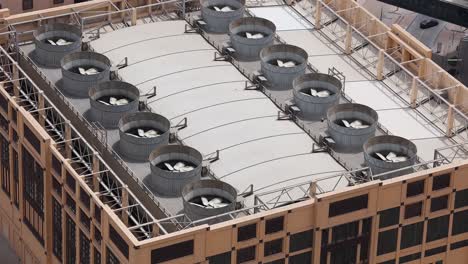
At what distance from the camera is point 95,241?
463 ft

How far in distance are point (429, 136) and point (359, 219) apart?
1652 cm

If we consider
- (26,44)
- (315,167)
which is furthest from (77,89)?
(315,167)

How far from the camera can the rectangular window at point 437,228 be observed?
148 m

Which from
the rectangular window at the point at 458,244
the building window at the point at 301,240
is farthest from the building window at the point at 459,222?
the building window at the point at 301,240

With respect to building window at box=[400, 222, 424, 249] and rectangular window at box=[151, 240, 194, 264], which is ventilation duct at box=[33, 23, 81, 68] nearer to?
rectangular window at box=[151, 240, 194, 264]

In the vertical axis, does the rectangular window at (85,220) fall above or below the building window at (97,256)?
above

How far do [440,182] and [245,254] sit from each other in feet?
63.2

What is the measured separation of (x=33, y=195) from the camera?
6048 inches

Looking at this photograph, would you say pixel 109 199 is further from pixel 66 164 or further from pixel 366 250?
pixel 366 250

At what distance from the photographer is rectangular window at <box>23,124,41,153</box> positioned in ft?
487

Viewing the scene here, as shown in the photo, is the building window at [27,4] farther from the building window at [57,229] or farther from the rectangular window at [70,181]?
the rectangular window at [70,181]

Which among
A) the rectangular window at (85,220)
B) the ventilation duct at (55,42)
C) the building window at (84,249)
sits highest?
the ventilation duct at (55,42)

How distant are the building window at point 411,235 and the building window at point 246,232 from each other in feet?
51.2

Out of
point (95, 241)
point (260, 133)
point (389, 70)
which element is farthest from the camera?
point (389, 70)
